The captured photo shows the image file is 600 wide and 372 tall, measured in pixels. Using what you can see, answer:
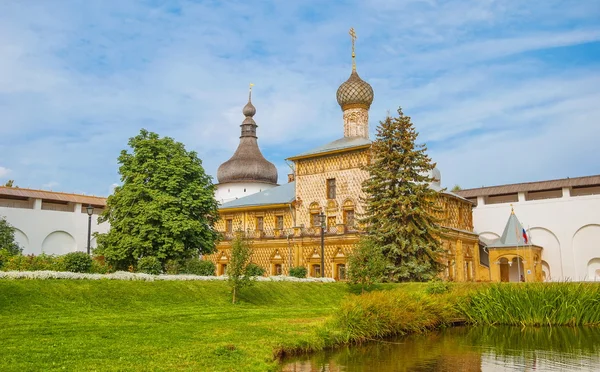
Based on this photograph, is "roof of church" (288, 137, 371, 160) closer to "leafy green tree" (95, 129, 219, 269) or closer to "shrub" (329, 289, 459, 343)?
"leafy green tree" (95, 129, 219, 269)

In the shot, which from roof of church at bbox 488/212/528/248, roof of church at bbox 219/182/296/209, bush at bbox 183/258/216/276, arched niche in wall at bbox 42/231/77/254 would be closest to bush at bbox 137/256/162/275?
bush at bbox 183/258/216/276

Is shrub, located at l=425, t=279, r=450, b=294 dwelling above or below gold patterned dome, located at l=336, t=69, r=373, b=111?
below

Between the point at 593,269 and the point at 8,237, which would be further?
the point at 593,269

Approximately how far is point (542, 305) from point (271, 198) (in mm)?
23427

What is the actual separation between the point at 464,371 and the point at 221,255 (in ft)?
94.7

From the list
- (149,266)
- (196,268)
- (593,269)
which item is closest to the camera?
(149,266)

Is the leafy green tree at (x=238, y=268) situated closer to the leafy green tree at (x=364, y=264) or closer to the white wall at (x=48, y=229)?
the leafy green tree at (x=364, y=264)

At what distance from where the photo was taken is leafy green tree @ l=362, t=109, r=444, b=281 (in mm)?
25641

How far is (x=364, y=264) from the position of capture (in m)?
22.8

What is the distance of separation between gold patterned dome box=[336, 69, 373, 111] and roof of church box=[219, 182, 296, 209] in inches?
267

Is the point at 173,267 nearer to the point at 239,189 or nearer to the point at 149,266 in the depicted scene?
the point at 149,266

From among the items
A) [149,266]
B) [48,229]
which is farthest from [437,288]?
[48,229]

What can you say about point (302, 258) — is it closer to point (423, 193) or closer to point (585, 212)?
point (423, 193)

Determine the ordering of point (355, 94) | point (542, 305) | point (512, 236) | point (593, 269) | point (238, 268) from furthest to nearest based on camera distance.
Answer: point (355, 94) < point (593, 269) < point (512, 236) < point (238, 268) < point (542, 305)
